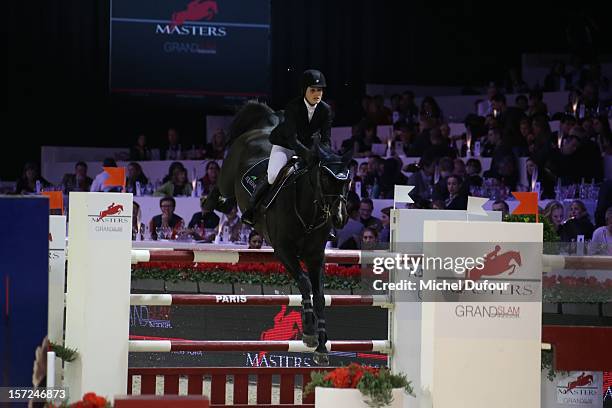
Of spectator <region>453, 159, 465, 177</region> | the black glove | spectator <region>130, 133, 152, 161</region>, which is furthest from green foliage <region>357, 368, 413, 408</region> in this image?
spectator <region>130, 133, 152, 161</region>

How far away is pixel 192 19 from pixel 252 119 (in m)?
7.62

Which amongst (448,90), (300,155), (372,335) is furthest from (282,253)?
(448,90)

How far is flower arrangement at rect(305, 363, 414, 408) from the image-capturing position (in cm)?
397

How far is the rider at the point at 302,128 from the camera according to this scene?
5023 millimetres

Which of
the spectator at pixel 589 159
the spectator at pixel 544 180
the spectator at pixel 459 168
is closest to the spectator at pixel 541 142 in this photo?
the spectator at pixel 544 180

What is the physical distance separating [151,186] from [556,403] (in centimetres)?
642

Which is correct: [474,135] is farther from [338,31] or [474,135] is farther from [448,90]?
[338,31]

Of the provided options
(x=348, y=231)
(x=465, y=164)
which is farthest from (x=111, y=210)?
(x=465, y=164)

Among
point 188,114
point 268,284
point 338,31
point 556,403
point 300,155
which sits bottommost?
point 556,403

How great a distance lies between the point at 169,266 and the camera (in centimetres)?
631

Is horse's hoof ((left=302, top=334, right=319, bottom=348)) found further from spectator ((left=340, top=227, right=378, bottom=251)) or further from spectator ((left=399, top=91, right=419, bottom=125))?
spectator ((left=399, top=91, right=419, bottom=125))

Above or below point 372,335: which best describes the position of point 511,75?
above

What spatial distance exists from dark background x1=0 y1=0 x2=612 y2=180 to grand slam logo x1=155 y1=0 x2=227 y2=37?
0.95m

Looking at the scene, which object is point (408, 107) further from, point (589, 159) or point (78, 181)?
point (78, 181)
